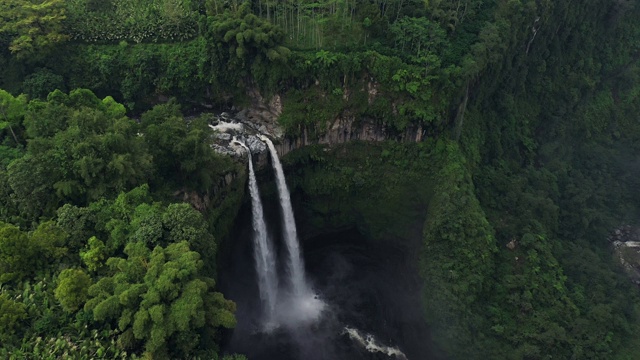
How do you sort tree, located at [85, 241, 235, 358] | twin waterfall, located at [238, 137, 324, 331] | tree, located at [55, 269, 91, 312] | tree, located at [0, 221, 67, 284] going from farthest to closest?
twin waterfall, located at [238, 137, 324, 331], tree, located at [0, 221, 67, 284], tree, located at [55, 269, 91, 312], tree, located at [85, 241, 235, 358]

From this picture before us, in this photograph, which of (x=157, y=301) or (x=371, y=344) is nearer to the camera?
(x=157, y=301)

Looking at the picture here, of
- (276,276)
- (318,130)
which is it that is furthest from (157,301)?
(318,130)

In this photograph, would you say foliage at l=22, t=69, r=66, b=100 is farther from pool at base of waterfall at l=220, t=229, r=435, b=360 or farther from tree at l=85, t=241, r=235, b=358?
tree at l=85, t=241, r=235, b=358

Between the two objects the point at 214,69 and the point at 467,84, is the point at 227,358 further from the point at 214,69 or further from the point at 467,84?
the point at 467,84

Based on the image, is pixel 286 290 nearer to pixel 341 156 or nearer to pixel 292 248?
pixel 292 248

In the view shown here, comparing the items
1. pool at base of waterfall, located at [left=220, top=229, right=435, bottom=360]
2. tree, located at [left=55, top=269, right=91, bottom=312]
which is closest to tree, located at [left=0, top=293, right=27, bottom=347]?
tree, located at [left=55, top=269, right=91, bottom=312]

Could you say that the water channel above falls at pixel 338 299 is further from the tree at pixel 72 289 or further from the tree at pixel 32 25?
the tree at pixel 32 25
